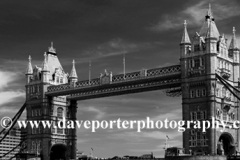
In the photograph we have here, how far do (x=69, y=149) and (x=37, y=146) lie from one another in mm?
8401

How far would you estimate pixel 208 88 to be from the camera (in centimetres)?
9919

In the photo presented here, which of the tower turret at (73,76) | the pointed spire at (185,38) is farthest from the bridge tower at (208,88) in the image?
the tower turret at (73,76)

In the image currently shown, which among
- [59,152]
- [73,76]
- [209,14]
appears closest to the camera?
[209,14]

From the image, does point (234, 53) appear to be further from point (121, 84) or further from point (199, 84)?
point (121, 84)

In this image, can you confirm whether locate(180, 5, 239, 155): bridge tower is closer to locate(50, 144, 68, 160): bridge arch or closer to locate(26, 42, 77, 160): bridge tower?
locate(26, 42, 77, 160): bridge tower

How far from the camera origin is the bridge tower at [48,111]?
13000 cm

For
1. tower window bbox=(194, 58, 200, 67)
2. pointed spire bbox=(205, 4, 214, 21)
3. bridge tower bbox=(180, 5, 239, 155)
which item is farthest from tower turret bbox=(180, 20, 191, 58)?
pointed spire bbox=(205, 4, 214, 21)

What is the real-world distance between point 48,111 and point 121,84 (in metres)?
24.3

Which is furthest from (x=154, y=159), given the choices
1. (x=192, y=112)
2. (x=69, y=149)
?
(x=69, y=149)

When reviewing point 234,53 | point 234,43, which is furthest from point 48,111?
point 234,43

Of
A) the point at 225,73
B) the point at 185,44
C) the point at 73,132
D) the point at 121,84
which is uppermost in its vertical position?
the point at 185,44

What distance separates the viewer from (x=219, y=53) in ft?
333

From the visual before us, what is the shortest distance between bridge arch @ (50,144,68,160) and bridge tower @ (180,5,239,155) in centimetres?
4201

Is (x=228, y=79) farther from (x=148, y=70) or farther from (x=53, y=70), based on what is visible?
(x=53, y=70)
